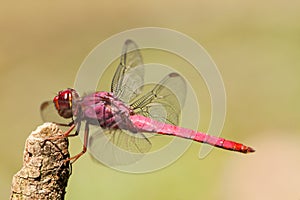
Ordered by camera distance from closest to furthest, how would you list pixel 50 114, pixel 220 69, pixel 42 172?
pixel 42 172
pixel 50 114
pixel 220 69

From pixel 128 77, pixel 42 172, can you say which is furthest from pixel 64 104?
pixel 42 172

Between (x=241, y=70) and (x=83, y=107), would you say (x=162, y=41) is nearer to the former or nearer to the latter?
(x=241, y=70)

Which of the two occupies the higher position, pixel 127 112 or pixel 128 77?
pixel 128 77

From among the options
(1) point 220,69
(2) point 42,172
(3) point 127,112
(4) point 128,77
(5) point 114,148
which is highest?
(1) point 220,69

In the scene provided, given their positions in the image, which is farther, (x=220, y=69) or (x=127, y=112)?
(x=220, y=69)

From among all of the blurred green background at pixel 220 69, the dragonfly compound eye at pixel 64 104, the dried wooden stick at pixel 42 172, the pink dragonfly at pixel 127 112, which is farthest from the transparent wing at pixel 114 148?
the blurred green background at pixel 220 69

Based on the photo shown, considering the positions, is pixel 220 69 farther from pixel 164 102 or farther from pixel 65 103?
pixel 65 103

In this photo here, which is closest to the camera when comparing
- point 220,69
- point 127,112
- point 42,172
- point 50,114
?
point 42,172

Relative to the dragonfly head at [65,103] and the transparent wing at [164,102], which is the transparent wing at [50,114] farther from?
the transparent wing at [164,102]
